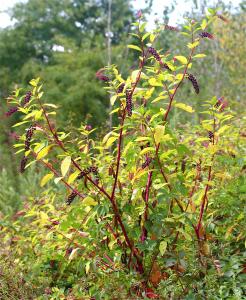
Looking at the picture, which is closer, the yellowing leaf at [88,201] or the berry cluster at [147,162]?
the berry cluster at [147,162]

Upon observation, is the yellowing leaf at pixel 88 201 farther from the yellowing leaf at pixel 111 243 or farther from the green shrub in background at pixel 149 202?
the yellowing leaf at pixel 111 243

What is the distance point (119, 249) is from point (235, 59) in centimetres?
878

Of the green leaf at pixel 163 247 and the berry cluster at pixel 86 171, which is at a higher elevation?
the berry cluster at pixel 86 171

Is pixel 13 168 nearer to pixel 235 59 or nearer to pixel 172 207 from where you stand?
pixel 235 59

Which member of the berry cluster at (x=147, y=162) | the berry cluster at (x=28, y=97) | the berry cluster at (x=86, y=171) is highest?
the berry cluster at (x=28, y=97)

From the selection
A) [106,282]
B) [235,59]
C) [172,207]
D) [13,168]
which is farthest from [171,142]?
[235,59]

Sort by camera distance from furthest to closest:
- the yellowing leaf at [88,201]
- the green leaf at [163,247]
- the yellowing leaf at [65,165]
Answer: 1. the yellowing leaf at [88,201]
2. the green leaf at [163,247]
3. the yellowing leaf at [65,165]

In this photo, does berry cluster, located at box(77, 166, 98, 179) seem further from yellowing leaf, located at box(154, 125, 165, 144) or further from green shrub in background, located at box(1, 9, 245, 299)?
yellowing leaf, located at box(154, 125, 165, 144)

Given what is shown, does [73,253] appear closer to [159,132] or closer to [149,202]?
[149,202]

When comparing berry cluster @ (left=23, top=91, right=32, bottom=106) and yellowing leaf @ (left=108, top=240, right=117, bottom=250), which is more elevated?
berry cluster @ (left=23, top=91, right=32, bottom=106)

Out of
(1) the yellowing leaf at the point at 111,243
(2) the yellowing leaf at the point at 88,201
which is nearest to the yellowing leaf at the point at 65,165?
(2) the yellowing leaf at the point at 88,201

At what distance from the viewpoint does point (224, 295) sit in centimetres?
250

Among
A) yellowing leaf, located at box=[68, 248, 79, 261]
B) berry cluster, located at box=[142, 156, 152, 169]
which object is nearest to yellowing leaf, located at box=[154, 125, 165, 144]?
berry cluster, located at box=[142, 156, 152, 169]

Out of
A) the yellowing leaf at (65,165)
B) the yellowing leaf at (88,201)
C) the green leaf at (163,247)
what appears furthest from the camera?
the yellowing leaf at (88,201)
